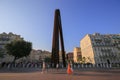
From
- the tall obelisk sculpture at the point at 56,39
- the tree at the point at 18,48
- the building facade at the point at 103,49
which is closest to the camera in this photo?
the tall obelisk sculpture at the point at 56,39

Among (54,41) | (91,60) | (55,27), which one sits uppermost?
(55,27)

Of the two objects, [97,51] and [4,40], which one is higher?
[4,40]

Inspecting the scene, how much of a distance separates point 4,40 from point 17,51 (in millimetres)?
28729

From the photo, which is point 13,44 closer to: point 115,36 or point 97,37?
point 97,37

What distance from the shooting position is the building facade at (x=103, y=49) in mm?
75500

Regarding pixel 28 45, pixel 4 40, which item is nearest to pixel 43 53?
pixel 4 40

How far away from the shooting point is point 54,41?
1785 inches

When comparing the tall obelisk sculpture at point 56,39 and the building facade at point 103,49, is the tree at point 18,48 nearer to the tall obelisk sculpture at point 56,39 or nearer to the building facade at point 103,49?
the tall obelisk sculpture at point 56,39

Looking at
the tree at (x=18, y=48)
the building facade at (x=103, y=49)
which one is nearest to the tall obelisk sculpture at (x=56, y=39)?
the tree at (x=18, y=48)

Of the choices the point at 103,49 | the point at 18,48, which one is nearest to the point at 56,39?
the point at 18,48

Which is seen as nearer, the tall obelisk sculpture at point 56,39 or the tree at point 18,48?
the tall obelisk sculpture at point 56,39

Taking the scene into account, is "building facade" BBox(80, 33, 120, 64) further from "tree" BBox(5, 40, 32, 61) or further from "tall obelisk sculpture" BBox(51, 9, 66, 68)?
"tree" BBox(5, 40, 32, 61)

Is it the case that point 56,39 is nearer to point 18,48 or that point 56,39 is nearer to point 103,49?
point 18,48

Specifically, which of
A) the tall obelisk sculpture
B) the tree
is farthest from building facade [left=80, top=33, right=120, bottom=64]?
the tree
